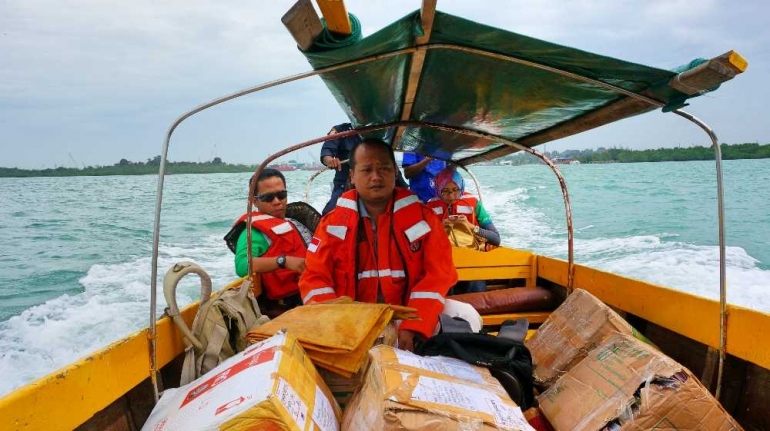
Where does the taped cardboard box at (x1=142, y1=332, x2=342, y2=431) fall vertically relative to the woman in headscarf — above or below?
below

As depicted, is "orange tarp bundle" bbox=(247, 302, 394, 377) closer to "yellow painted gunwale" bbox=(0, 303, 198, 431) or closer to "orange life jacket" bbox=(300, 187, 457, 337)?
"yellow painted gunwale" bbox=(0, 303, 198, 431)

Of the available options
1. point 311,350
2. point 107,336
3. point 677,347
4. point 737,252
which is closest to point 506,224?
point 737,252

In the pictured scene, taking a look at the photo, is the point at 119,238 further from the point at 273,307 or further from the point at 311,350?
the point at 311,350

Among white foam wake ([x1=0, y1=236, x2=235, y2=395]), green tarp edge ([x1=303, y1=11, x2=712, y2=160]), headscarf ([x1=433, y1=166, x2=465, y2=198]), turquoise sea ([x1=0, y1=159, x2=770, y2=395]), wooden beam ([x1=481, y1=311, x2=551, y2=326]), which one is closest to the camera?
green tarp edge ([x1=303, y1=11, x2=712, y2=160])

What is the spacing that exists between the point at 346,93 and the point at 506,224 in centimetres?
1309

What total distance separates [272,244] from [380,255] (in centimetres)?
110

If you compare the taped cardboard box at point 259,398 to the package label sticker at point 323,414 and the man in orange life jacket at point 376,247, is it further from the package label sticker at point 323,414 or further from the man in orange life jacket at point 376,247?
the man in orange life jacket at point 376,247

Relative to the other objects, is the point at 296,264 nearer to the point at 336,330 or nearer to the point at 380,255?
the point at 380,255

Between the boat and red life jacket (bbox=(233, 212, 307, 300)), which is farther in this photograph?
red life jacket (bbox=(233, 212, 307, 300))

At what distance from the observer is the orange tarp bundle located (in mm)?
1811

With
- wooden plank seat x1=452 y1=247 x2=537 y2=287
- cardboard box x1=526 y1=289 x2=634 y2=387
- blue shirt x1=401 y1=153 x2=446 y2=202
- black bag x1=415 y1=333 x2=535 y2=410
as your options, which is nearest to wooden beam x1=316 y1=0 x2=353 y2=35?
black bag x1=415 y1=333 x2=535 y2=410

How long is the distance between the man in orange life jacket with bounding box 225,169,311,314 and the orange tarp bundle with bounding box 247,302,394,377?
1234 millimetres

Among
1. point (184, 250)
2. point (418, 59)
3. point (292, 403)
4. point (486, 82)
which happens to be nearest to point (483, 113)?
point (486, 82)

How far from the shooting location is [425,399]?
1.34 m
